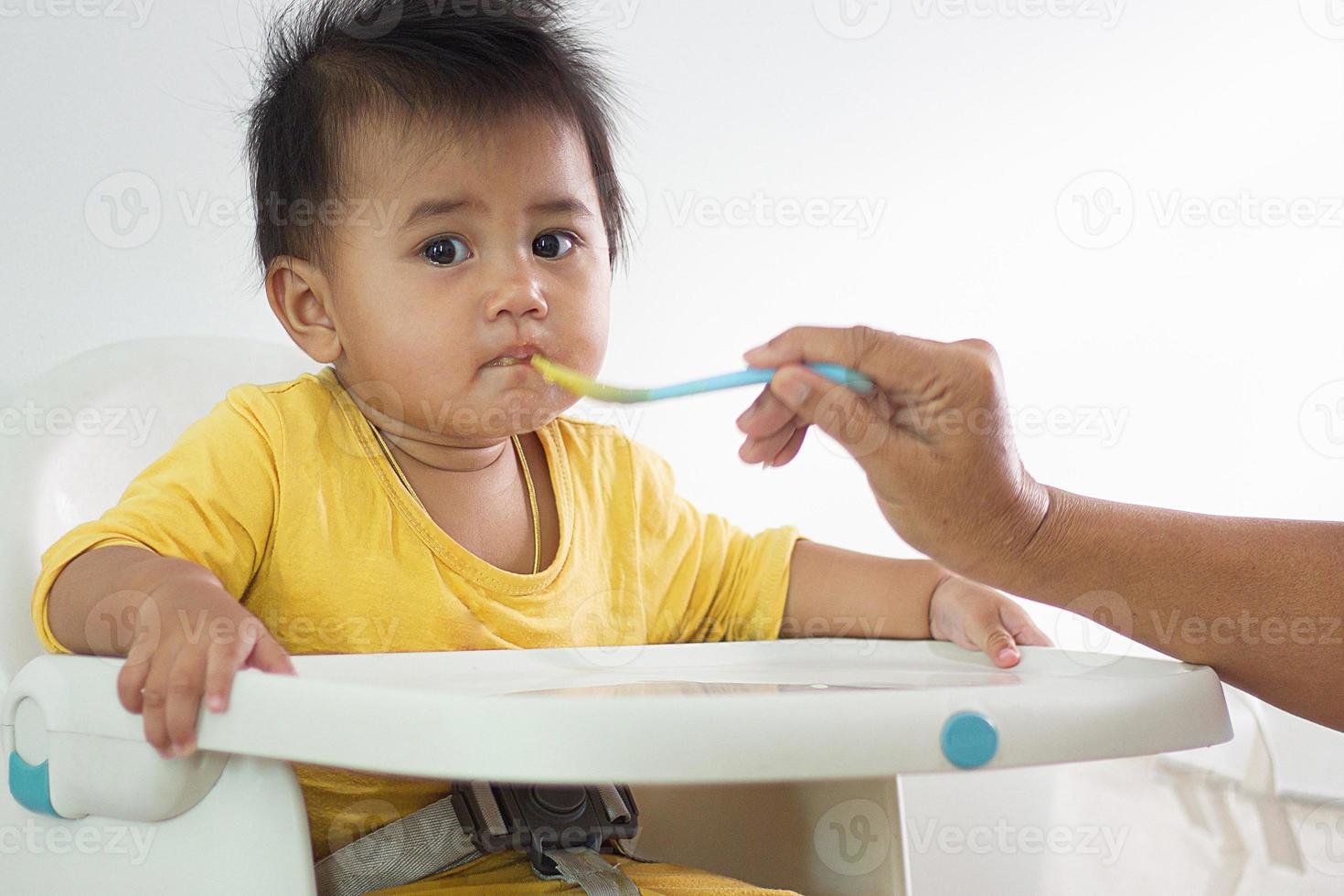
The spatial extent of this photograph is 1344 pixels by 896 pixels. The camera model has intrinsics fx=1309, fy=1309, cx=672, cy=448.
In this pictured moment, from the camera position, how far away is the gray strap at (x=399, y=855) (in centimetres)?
74

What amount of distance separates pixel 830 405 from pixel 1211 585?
0.83 feet

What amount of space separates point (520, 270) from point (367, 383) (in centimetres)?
15

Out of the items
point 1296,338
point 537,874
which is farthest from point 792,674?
point 1296,338

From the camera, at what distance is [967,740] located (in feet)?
1.70

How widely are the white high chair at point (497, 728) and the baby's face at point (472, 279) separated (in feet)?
0.54

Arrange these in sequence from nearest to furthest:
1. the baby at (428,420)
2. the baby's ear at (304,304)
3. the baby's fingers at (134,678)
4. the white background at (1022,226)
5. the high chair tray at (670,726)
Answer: the high chair tray at (670,726) < the baby's fingers at (134,678) < the baby at (428,420) < the baby's ear at (304,304) < the white background at (1022,226)

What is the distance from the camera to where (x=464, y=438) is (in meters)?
0.92

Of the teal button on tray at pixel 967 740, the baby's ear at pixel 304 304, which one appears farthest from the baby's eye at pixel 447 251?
Result: the teal button on tray at pixel 967 740

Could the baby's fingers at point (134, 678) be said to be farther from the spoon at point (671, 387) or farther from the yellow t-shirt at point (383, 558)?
the spoon at point (671, 387)

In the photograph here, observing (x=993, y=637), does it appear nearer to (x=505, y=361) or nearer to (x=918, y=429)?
(x=918, y=429)

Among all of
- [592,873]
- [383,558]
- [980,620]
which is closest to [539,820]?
[592,873]

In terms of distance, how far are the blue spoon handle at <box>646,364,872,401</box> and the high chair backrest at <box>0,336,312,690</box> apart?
42 centimetres

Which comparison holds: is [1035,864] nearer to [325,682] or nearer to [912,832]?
[912,832]

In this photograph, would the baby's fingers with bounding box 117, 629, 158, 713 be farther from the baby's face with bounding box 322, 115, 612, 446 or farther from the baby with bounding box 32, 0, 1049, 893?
the baby's face with bounding box 322, 115, 612, 446
